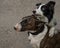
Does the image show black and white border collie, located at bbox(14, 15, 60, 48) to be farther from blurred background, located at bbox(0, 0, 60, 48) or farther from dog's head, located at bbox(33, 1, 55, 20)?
blurred background, located at bbox(0, 0, 60, 48)

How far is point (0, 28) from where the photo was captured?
212cm

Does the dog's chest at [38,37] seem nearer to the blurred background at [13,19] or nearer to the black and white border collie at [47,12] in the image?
the black and white border collie at [47,12]

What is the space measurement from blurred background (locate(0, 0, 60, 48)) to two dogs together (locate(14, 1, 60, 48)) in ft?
0.88

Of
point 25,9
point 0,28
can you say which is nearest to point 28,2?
point 25,9

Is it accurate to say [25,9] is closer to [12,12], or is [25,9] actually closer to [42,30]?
[12,12]

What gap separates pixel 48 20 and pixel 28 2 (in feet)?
2.60

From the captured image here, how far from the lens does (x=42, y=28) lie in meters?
1.68

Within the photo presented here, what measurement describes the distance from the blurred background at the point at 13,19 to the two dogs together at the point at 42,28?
27 centimetres

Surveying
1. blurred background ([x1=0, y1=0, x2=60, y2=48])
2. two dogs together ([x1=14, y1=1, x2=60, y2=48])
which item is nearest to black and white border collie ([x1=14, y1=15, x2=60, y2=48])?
two dogs together ([x1=14, y1=1, x2=60, y2=48])

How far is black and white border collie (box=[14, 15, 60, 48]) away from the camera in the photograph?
1621mm

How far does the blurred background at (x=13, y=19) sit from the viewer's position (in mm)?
1977

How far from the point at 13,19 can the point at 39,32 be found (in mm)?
614

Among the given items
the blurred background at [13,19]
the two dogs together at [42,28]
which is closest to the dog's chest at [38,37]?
the two dogs together at [42,28]

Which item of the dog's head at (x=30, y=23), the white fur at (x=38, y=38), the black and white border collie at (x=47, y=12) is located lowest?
the white fur at (x=38, y=38)
